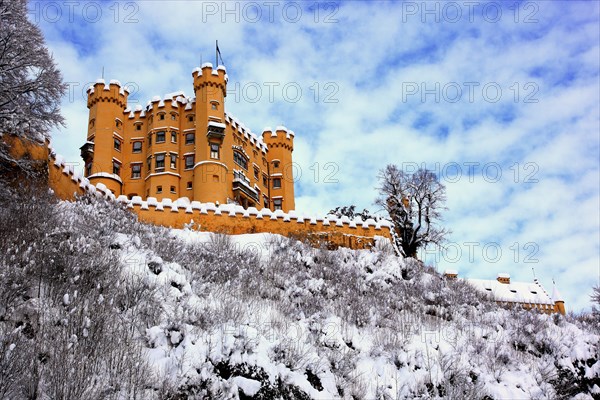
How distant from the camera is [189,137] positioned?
4453 centimetres

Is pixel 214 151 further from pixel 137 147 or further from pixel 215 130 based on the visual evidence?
pixel 137 147

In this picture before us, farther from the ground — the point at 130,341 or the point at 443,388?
the point at 130,341

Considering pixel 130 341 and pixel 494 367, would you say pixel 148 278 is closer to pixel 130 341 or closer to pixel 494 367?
pixel 130 341

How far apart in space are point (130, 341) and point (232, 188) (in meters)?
32.9

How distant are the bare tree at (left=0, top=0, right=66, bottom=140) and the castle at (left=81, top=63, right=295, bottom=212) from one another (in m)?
22.3

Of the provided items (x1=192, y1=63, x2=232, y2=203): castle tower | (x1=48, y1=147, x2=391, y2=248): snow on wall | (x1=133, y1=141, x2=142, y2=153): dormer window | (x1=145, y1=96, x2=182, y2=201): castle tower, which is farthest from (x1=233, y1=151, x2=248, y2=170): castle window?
(x1=48, y1=147, x2=391, y2=248): snow on wall

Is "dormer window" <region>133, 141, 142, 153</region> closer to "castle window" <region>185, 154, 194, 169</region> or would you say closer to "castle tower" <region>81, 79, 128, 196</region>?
"castle tower" <region>81, 79, 128, 196</region>

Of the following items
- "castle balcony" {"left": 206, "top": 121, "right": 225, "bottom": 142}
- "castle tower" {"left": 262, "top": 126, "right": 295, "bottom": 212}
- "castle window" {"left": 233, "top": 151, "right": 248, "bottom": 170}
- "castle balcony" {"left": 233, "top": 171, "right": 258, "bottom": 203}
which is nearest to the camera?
"castle balcony" {"left": 206, "top": 121, "right": 225, "bottom": 142}

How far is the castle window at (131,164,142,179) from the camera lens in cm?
4392

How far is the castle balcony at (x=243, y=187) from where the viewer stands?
42688 millimetres

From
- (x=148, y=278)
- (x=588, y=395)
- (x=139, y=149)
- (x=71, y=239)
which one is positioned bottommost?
(x=588, y=395)

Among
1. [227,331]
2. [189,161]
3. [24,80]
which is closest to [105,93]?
[189,161]

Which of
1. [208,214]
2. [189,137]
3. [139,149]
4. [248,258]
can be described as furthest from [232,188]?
[248,258]

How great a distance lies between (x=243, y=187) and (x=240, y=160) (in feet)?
10.8
